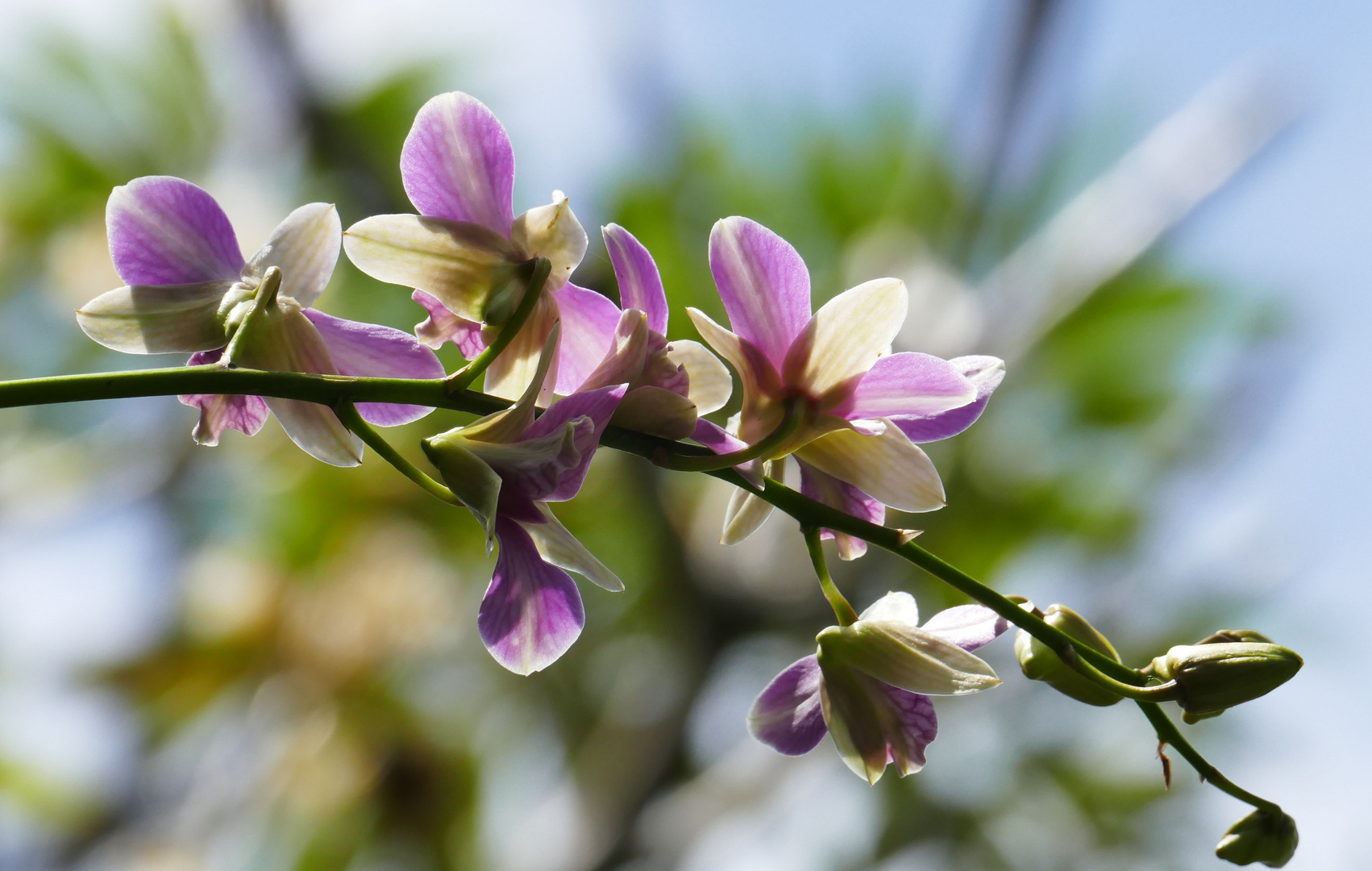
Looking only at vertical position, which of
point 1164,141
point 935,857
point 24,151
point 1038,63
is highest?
point 1038,63

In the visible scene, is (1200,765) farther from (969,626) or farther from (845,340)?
(845,340)

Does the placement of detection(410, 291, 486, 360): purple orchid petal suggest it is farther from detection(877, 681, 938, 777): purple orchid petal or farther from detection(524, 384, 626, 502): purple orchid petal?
detection(877, 681, 938, 777): purple orchid petal

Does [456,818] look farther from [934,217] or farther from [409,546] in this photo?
[934,217]

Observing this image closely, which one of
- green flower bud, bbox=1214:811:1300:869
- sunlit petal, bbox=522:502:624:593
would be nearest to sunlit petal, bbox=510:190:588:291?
sunlit petal, bbox=522:502:624:593

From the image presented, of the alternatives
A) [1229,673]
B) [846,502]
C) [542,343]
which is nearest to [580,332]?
[542,343]

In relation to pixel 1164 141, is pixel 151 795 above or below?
below

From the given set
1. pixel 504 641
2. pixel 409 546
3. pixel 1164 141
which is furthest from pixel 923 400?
pixel 409 546

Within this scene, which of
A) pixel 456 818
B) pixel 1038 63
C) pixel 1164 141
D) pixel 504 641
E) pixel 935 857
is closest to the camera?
pixel 504 641

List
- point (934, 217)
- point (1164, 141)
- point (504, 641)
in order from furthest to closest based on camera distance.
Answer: point (934, 217) → point (1164, 141) → point (504, 641)
